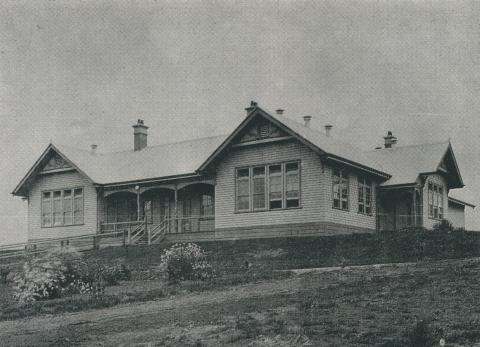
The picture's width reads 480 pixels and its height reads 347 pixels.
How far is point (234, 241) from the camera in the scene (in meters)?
27.8

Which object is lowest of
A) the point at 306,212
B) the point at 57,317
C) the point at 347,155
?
the point at 57,317

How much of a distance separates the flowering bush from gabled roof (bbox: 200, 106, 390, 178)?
371 inches

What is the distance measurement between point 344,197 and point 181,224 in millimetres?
8884

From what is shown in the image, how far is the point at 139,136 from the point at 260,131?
12.4 metres

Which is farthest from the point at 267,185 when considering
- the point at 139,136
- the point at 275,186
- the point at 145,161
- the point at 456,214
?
the point at 456,214

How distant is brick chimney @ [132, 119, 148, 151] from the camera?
39753mm

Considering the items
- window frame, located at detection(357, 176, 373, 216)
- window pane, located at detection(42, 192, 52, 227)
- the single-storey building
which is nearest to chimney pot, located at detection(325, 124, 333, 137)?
the single-storey building

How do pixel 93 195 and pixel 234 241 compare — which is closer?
pixel 234 241

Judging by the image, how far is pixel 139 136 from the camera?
131 ft

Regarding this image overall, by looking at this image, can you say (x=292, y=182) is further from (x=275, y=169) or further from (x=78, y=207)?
(x=78, y=207)

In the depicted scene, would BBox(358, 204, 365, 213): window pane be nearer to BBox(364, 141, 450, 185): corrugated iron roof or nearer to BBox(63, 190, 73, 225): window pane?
BBox(364, 141, 450, 185): corrugated iron roof

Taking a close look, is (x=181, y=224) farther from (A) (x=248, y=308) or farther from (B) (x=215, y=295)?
(A) (x=248, y=308)

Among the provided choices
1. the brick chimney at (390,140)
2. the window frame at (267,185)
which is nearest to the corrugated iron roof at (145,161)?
the window frame at (267,185)

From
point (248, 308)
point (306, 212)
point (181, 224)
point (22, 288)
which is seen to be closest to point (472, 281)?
point (248, 308)
